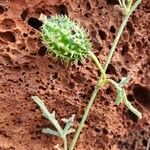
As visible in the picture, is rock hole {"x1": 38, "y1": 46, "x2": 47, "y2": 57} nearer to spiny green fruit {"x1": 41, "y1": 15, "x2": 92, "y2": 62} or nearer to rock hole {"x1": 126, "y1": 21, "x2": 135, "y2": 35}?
spiny green fruit {"x1": 41, "y1": 15, "x2": 92, "y2": 62}

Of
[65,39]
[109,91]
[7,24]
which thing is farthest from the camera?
[109,91]

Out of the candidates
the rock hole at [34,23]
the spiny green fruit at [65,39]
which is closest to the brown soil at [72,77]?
the rock hole at [34,23]

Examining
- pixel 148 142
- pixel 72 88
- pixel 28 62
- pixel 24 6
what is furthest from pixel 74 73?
pixel 148 142

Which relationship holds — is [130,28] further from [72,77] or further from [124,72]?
[72,77]

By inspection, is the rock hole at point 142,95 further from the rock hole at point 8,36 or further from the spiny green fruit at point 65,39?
the rock hole at point 8,36

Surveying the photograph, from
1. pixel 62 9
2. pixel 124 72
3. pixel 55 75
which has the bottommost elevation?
pixel 55 75

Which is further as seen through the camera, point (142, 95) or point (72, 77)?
point (142, 95)

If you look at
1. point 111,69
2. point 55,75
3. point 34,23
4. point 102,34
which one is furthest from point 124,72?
point 34,23
